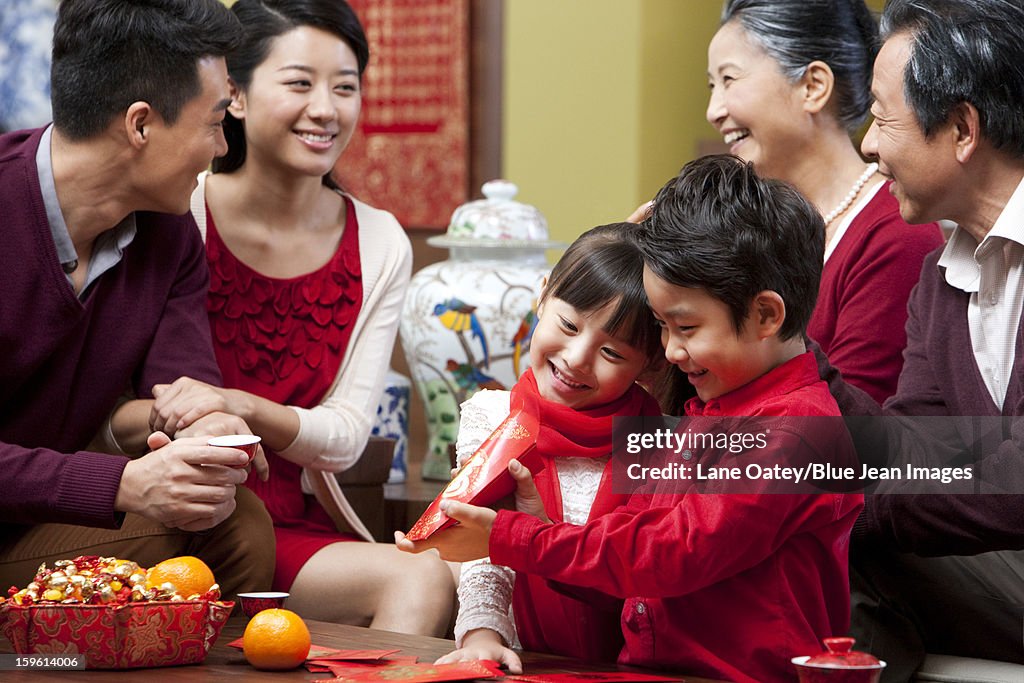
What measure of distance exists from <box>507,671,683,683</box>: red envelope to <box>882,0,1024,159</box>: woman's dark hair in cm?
92

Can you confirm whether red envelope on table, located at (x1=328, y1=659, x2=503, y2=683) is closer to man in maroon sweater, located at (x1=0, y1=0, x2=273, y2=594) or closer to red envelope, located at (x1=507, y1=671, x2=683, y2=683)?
red envelope, located at (x1=507, y1=671, x2=683, y2=683)

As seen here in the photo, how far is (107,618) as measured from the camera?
1462mm

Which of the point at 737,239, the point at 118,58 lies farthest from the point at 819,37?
the point at 118,58

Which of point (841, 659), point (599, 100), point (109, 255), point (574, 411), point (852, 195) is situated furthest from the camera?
point (599, 100)

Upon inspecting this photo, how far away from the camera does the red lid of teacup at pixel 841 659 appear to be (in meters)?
1.22

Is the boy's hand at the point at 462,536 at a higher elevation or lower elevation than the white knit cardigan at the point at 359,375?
lower

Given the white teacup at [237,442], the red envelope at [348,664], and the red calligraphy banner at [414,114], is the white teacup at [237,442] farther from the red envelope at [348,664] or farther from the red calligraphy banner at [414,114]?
the red calligraphy banner at [414,114]

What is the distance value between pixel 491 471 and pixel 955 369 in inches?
33.4

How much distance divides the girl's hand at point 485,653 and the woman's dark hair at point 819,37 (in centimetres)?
135

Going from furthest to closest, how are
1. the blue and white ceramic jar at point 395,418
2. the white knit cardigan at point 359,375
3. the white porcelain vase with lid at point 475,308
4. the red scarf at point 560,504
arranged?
the blue and white ceramic jar at point 395,418
the white porcelain vase with lid at point 475,308
the white knit cardigan at point 359,375
the red scarf at point 560,504

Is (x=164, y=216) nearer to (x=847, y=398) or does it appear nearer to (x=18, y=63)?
(x=847, y=398)

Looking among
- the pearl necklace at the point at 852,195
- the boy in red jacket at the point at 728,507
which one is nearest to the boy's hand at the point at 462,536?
the boy in red jacket at the point at 728,507

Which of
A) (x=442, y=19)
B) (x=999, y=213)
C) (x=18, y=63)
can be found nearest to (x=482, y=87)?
(x=442, y=19)

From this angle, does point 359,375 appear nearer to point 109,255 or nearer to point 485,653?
point 109,255
